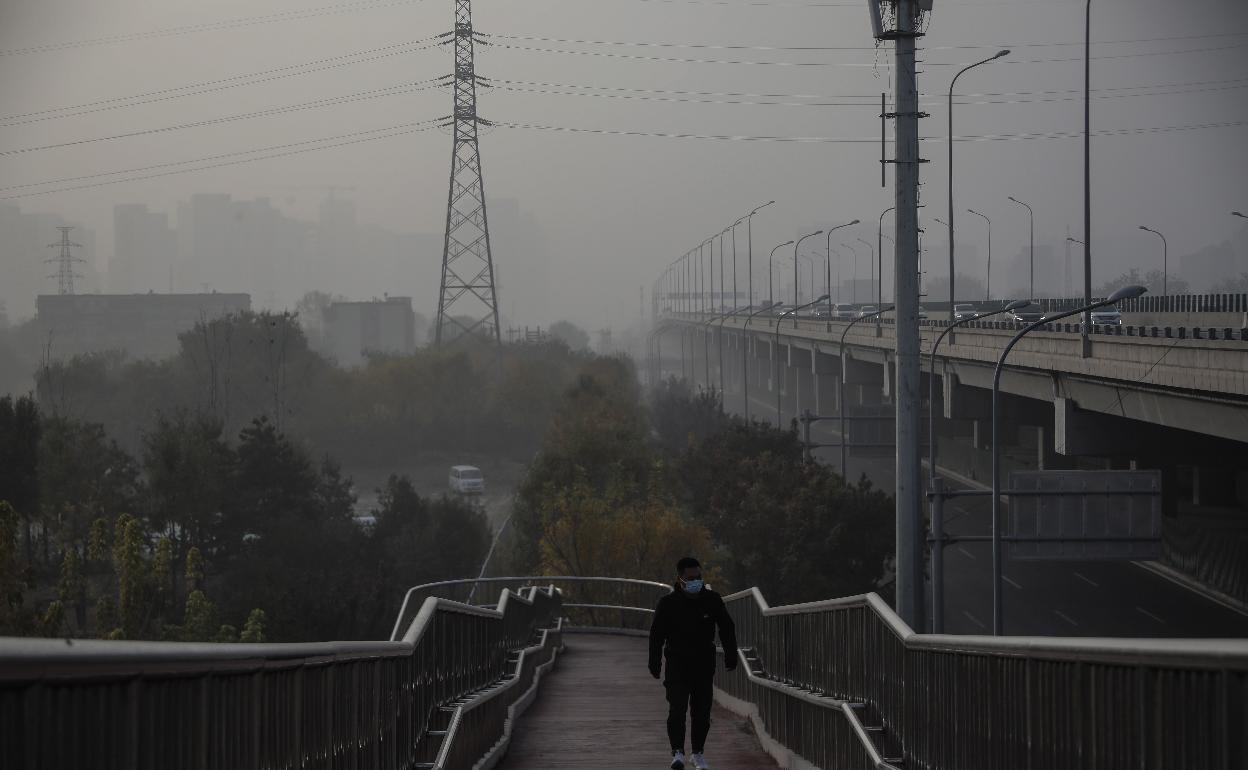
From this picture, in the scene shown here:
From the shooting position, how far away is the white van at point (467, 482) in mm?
91500

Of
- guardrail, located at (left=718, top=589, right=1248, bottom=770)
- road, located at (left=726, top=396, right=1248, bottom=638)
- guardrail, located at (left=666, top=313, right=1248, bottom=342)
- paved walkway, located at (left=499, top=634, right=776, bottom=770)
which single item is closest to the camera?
guardrail, located at (left=718, top=589, right=1248, bottom=770)

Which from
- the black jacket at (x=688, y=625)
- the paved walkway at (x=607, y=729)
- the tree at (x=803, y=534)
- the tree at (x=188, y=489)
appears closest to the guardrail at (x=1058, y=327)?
the tree at (x=803, y=534)

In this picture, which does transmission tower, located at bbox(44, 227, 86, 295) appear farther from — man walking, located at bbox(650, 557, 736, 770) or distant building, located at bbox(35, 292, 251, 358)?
→ man walking, located at bbox(650, 557, 736, 770)

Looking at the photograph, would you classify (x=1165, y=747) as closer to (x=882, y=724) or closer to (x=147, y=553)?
(x=882, y=724)

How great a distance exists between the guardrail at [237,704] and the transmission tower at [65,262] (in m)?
92.8

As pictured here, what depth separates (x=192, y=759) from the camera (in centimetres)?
482

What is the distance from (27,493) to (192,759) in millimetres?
49620

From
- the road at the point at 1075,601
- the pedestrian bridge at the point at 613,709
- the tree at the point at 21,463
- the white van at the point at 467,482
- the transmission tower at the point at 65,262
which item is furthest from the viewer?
the transmission tower at the point at 65,262

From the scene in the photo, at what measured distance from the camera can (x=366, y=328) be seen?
566 ft

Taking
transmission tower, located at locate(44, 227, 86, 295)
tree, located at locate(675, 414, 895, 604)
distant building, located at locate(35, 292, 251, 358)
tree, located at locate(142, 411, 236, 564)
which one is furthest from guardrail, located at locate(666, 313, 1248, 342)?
transmission tower, located at locate(44, 227, 86, 295)

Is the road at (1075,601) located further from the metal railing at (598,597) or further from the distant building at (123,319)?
the distant building at (123,319)

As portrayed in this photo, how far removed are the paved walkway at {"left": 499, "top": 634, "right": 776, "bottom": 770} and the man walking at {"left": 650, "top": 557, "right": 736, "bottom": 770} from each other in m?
0.82

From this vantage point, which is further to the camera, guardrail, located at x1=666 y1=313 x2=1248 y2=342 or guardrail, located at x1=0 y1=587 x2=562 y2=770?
guardrail, located at x1=666 y1=313 x2=1248 y2=342

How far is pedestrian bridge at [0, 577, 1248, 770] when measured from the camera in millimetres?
4176
